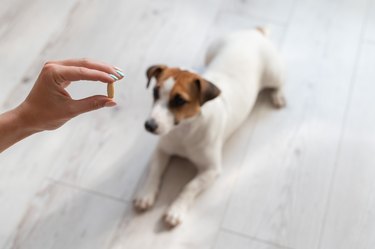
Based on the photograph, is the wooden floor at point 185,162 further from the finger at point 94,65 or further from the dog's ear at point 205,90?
the finger at point 94,65

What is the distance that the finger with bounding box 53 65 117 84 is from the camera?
1020 mm

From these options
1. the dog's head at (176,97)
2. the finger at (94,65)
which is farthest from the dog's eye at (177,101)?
the finger at (94,65)

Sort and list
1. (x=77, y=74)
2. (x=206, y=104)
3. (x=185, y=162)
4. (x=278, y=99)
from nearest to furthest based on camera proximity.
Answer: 1. (x=77, y=74)
2. (x=206, y=104)
3. (x=185, y=162)
4. (x=278, y=99)

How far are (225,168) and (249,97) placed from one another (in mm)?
279

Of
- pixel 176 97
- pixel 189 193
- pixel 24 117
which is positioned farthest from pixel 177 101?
pixel 24 117

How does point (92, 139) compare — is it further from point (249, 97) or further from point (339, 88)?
point (339, 88)

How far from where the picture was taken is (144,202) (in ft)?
5.39

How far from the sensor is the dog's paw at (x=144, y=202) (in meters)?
1.64

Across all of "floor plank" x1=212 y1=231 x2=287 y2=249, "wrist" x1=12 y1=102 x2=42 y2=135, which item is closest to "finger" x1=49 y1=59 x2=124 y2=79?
"wrist" x1=12 y1=102 x2=42 y2=135

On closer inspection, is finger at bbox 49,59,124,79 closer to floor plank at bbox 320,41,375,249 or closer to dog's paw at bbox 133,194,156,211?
dog's paw at bbox 133,194,156,211

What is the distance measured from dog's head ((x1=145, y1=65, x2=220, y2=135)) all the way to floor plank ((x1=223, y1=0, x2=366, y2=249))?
0.42 m

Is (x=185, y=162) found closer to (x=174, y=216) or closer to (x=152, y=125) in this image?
(x=174, y=216)

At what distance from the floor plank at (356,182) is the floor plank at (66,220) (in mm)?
747

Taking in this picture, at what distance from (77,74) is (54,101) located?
12cm
